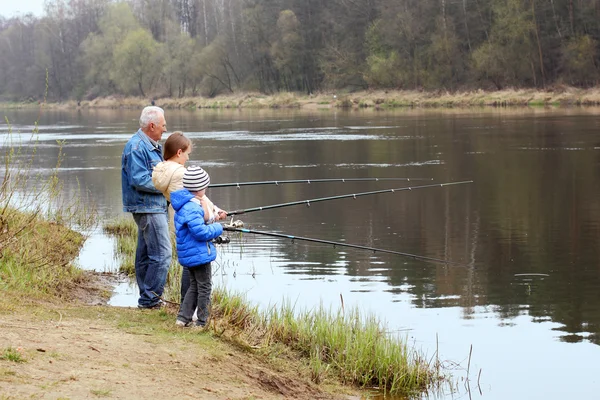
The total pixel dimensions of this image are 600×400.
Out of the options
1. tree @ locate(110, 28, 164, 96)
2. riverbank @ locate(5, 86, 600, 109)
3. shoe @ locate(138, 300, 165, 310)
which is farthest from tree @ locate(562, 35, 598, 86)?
shoe @ locate(138, 300, 165, 310)

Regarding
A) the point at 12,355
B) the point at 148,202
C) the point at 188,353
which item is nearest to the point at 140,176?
the point at 148,202

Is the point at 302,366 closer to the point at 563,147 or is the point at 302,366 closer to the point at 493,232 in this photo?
the point at 493,232

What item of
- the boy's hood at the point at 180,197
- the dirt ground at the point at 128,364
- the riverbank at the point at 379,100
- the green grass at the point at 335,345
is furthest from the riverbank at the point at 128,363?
the riverbank at the point at 379,100

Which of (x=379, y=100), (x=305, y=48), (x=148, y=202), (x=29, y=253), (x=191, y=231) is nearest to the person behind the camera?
(x=191, y=231)

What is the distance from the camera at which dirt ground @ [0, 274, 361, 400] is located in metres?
4.82

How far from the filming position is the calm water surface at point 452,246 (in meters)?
7.63

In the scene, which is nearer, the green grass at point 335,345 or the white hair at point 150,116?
the green grass at point 335,345

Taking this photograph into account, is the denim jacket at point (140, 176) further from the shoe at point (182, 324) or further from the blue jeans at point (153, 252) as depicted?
the shoe at point (182, 324)

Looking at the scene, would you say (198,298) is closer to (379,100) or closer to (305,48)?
(379,100)

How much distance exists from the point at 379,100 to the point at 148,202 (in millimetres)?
56562

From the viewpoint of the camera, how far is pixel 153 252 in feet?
24.1

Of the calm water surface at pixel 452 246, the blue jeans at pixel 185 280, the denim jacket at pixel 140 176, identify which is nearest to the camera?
the blue jeans at pixel 185 280

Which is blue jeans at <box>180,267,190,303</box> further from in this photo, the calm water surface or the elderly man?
the calm water surface

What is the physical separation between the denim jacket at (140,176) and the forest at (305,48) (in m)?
48.5
